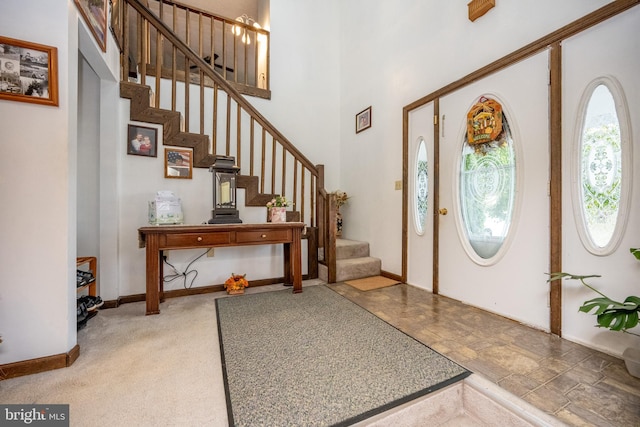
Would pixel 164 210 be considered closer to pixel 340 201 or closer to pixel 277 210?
pixel 277 210

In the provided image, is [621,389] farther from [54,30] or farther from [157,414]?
[54,30]

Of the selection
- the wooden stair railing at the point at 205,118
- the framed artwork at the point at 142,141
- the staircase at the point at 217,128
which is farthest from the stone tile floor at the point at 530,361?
the framed artwork at the point at 142,141

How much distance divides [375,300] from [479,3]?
2858mm

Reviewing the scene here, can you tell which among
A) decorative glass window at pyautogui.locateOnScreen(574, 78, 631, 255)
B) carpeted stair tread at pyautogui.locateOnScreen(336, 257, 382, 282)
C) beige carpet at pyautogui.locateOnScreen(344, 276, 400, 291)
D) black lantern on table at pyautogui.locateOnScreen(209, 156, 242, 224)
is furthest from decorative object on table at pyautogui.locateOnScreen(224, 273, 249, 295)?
decorative glass window at pyautogui.locateOnScreen(574, 78, 631, 255)

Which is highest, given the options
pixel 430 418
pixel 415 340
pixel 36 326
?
pixel 36 326

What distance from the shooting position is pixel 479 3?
2.31 meters

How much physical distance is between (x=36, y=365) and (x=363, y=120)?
4060 millimetres

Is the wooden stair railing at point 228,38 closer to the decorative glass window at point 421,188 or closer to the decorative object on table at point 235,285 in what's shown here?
the decorative glass window at point 421,188

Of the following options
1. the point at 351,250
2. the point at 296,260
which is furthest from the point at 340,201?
the point at 296,260

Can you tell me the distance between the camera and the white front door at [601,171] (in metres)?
1.57

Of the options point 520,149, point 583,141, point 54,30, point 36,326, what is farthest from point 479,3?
point 36,326

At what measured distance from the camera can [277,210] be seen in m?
2.90

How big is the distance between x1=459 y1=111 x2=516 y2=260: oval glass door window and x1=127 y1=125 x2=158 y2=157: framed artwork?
10.1ft

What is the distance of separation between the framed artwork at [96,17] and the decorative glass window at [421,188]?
305 cm
